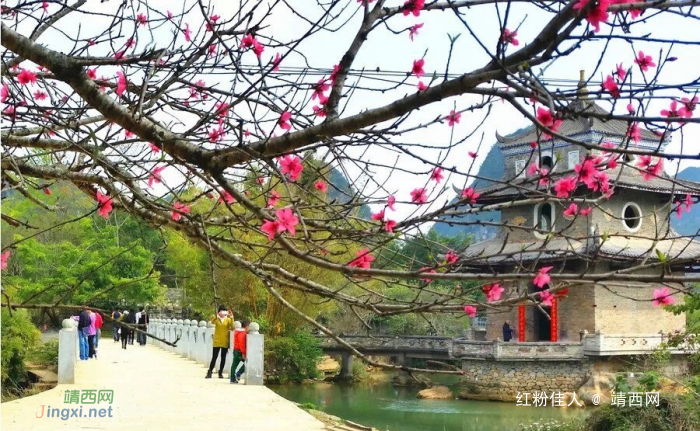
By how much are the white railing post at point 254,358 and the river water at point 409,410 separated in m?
6.47

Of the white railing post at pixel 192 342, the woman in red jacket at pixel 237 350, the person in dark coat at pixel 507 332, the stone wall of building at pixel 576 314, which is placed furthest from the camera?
the person in dark coat at pixel 507 332

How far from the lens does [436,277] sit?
3025 millimetres

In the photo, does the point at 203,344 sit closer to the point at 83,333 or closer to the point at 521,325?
the point at 83,333

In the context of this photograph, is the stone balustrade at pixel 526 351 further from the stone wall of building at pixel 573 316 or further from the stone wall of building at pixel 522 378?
the stone wall of building at pixel 573 316

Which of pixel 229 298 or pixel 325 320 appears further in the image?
pixel 325 320

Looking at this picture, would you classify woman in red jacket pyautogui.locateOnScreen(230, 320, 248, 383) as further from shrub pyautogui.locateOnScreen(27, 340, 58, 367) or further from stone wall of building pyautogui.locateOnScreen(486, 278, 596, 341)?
stone wall of building pyautogui.locateOnScreen(486, 278, 596, 341)

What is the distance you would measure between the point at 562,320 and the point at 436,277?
81.5ft

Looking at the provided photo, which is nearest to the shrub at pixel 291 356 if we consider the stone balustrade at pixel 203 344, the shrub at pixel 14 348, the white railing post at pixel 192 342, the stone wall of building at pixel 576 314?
the stone balustrade at pixel 203 344

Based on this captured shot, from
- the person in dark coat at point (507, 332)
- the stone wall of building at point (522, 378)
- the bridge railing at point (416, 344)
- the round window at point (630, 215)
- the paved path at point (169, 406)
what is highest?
the round window at point (630, 215)

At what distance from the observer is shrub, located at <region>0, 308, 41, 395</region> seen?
1501cm

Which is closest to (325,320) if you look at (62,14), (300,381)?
(300,381)

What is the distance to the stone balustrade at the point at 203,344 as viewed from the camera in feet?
37.6

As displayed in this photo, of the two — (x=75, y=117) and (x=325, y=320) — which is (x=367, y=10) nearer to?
(x=75, y=117)

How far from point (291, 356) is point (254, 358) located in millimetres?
14883
